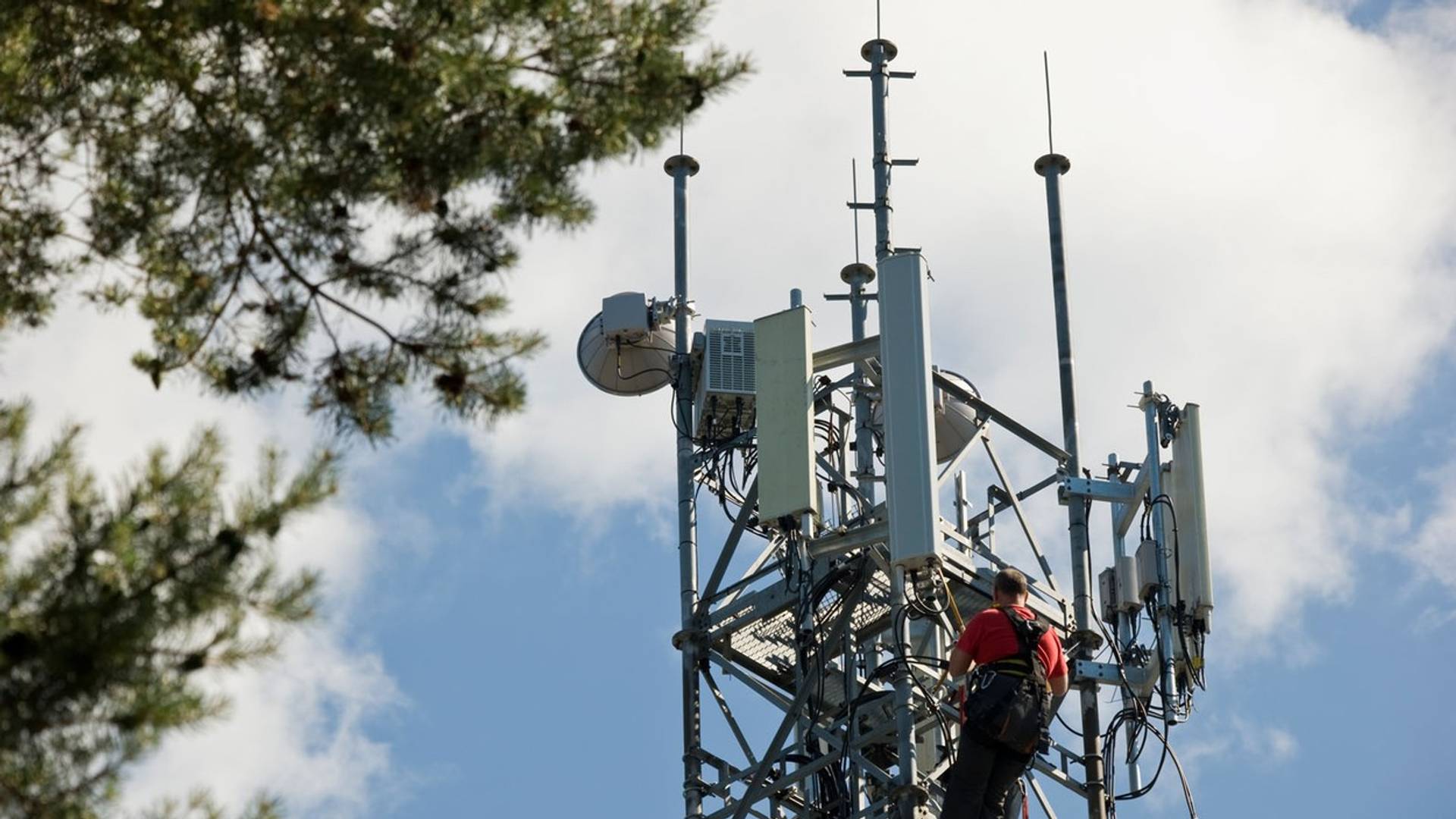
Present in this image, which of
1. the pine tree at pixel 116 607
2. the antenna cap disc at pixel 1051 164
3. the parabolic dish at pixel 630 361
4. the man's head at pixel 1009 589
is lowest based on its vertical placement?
the pine tree at pixel 116 607

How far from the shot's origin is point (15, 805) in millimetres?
7980

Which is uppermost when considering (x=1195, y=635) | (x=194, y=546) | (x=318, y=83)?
(x=1195, y=635)

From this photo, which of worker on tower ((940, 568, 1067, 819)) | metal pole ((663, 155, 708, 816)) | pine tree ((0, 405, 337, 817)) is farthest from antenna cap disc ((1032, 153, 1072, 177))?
pine tree ((0, 405, 337, 817))

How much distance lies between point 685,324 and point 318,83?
7.16 m

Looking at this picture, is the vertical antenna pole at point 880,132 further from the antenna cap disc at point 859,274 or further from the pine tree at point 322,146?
the pine tree at point 322,146

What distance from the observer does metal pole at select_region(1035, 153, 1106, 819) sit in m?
15.2

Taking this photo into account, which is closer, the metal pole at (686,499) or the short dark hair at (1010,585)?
the short dark hair at (1010,585)

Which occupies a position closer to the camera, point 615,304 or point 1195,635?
point 1195,635

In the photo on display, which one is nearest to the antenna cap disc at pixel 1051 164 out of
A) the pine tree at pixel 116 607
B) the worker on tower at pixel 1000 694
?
the worker on tower at pixel 1000 694

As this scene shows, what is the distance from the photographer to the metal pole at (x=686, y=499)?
51.8ft

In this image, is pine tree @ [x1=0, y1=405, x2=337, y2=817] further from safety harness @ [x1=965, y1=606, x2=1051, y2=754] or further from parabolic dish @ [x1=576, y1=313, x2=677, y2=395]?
parabolic dish @ [x1=576, y1=313, x2=677, y2=395]

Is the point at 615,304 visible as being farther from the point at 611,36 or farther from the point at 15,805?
the point at 15,805

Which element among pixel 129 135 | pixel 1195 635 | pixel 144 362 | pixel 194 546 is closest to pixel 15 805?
pixel 194 546

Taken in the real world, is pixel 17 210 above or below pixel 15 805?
above
